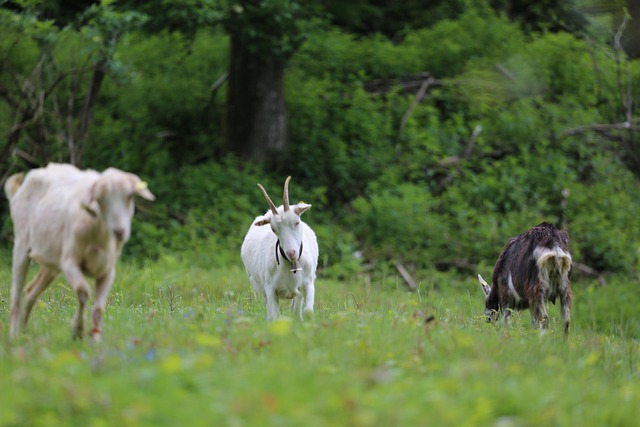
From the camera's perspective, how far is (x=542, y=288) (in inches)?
407

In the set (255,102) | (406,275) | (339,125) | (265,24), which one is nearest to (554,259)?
(406,275)

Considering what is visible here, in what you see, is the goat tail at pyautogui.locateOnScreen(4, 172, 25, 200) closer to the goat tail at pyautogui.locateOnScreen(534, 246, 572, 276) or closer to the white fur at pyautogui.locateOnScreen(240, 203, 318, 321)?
the white fur at pyautogui.locateOnScreen(240, 203, 318, 321)

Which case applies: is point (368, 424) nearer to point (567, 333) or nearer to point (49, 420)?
point (49, 420)

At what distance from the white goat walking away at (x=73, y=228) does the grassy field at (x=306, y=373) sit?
336 millimetres

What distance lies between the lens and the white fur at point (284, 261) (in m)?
9.30

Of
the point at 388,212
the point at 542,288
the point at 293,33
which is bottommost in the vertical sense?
the point at 388,212

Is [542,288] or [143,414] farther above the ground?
[143,414]

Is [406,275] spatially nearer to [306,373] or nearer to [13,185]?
[13,185]

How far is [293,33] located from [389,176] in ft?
11.7

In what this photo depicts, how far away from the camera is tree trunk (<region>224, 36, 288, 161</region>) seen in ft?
64.1

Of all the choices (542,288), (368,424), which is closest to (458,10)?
(542,288)

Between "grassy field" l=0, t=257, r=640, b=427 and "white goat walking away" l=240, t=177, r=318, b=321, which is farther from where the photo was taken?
"white goat walking away" l=240, t=177, r=318, b=321

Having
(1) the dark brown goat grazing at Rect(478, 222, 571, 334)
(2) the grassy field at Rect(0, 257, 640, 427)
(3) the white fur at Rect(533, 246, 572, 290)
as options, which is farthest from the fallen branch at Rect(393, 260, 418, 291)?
(2) the grassy field at Rect(0, 257, 640, 427)

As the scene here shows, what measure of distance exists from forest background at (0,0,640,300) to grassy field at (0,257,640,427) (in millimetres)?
7565
